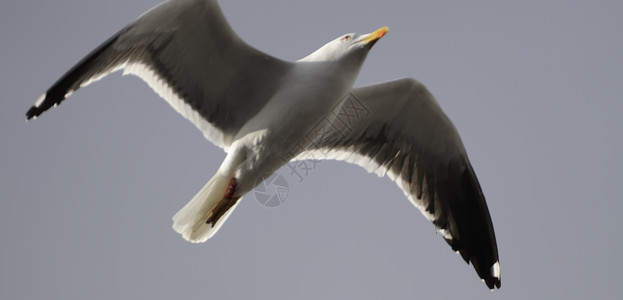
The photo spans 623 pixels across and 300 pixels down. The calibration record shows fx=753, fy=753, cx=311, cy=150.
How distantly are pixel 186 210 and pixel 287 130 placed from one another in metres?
1.05

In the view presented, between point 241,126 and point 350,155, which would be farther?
point 350,155

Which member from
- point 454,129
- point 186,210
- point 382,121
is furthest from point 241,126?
point 454,129

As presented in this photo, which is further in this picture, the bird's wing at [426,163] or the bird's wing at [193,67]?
the bird's wing at [426,163]

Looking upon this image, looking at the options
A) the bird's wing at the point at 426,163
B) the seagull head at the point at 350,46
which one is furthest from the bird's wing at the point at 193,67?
the bird's wing at the point at 426,163

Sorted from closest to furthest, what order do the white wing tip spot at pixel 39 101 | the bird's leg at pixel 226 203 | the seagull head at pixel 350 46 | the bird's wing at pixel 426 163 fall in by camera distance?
the white wing tip spot at pixel 39 101 < the seagull head at pixel 350 46 < the bird's leg at pixel 226 203 < the bird's wing at pixel 426 163

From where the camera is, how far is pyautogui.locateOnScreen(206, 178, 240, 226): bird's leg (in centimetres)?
568

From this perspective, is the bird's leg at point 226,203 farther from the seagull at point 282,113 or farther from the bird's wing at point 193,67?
the bird's wing at point 193,67

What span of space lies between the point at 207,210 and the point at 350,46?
1.67 metres

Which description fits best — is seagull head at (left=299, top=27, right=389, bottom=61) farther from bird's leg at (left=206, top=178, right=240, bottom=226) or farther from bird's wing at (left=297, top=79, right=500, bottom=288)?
bird's leg at (left=206, top=178, right=240, bottom=226)

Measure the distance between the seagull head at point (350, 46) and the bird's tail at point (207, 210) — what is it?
1.18 meters

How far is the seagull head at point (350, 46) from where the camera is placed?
5.57m

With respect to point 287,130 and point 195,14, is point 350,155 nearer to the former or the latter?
point 287,130

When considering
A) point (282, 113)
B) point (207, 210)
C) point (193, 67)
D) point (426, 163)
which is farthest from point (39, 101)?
point (426, 163)

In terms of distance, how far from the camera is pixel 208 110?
6.10 meters
